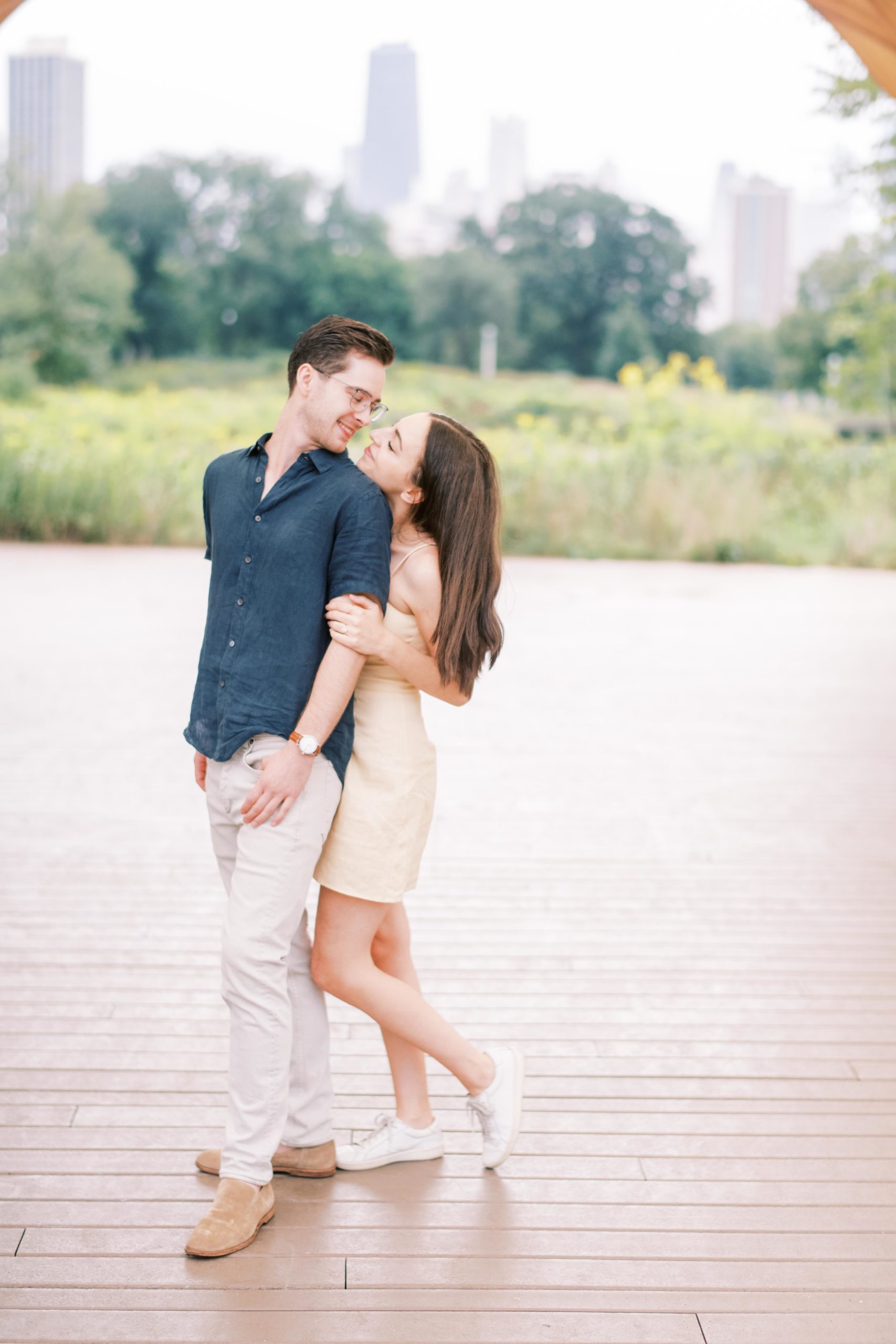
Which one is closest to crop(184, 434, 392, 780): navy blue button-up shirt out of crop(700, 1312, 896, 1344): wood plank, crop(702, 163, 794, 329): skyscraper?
crop(700, 1312, 896, 1344): wood plank

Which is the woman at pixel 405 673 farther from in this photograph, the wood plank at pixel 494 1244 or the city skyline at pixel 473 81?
the city skyline at pixel 473 81

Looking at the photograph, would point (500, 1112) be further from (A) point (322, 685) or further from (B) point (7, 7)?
(B) point (7, 7)

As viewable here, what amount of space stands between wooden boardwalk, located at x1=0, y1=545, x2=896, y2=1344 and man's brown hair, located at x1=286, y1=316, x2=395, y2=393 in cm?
137

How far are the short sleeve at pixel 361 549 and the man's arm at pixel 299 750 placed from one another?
10cm

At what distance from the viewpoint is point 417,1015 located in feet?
7.66

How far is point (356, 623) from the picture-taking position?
6.74ft

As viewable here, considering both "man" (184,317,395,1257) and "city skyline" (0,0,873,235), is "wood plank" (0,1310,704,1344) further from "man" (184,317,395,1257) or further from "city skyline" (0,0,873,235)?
"city skyline" (0,0,873,235)

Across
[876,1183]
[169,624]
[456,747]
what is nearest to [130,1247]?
[876,1183]

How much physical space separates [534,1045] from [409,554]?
4.35 ft

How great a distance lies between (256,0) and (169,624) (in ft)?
318

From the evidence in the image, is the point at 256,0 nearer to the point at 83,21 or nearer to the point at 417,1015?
the point at 83,21

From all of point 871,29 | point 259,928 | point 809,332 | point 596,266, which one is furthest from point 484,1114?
point 596,266

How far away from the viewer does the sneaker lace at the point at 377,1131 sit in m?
2.44

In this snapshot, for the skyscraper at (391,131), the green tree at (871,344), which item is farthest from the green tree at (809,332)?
the skyscraper at (391,131)
